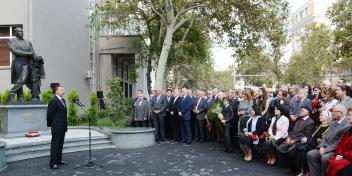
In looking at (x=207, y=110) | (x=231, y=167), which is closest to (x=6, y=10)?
(x=207, y=110)

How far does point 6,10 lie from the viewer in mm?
17656

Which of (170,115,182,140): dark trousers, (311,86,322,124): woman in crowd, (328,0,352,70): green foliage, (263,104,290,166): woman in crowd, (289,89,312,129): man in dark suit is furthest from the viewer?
(328,0,352,70): green foliage

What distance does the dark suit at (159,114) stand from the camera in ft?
46.2

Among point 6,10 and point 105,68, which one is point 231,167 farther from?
point 105,68

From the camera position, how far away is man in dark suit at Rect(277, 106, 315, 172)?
8469 mm

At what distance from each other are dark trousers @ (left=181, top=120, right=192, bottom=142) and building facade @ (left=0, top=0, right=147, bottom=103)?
797cm

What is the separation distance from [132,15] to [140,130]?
37.0ft

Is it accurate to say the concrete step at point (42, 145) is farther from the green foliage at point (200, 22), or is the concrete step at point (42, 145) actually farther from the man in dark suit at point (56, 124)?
the green foliage at point (200, 22)

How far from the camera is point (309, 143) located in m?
8.16

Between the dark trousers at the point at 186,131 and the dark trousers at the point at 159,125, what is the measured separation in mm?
765

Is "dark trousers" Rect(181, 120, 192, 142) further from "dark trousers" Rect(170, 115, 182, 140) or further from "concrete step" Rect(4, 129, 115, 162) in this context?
"concrete step" Rect(4, 129, 115, 162)

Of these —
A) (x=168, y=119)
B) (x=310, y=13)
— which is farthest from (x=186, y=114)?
(x=310, y=13)

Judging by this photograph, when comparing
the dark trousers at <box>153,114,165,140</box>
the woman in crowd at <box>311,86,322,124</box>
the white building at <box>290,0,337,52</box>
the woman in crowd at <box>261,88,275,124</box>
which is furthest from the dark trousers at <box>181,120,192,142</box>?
the white building at <box>290,0,337,52</box>

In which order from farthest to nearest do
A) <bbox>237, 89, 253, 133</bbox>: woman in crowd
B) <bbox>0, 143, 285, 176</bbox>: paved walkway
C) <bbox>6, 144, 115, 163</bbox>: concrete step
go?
1. <bbox>237, 89, 253, 133</bbox>: woman in crowd
2. <bbox>6, 144, 115, 163</bbox>: concrete step
3. <bbox>0, 143, 285, 176</bbox>: paved walkway
